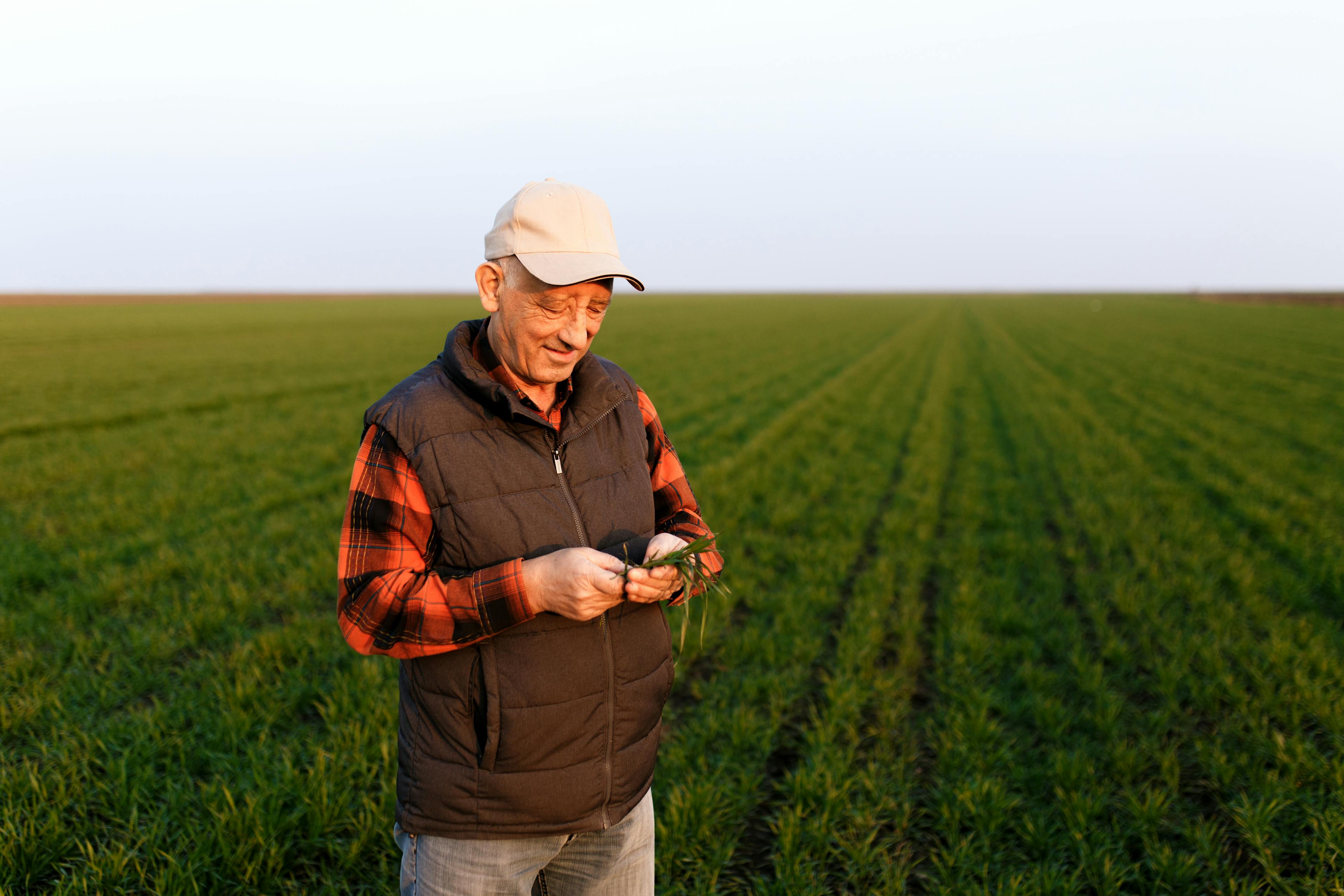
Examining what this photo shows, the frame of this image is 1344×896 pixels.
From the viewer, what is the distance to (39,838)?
2.76 metres

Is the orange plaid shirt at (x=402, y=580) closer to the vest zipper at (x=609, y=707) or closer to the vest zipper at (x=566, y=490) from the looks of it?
the vest zipper at (x=566, y=490)

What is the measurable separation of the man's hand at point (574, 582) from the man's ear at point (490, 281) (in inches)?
21.5


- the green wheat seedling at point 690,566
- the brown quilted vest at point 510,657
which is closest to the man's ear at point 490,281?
the brown quilted vest at point 510,657

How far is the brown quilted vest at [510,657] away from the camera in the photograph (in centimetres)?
148

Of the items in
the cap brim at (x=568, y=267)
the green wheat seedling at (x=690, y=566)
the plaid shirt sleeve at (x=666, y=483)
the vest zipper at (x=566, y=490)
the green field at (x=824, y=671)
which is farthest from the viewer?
the green field at (x=824, y=671)

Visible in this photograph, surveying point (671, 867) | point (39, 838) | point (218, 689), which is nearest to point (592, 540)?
point (671, 867)

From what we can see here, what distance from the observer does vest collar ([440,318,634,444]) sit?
1498 millimetres

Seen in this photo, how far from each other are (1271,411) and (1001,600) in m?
12.5

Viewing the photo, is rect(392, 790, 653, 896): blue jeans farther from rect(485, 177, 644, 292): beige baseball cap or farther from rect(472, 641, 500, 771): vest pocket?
rect(485, 177, 644, 292): beige baseball cap

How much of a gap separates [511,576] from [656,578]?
0.93ft

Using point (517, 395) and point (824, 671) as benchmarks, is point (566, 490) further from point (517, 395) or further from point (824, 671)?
point (824, 671)

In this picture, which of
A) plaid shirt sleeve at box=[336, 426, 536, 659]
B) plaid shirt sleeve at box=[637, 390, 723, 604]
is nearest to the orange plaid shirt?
plaid shirt sleeve at box=[336, 426, 536, 659]

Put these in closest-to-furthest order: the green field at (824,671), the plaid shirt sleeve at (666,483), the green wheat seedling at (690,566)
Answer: the green wheat seedling at (690,566) → the plaid shirt sleeve at (666,483) → the green field at (824,671)

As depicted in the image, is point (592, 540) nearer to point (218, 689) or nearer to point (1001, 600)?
point (218, 689)
